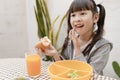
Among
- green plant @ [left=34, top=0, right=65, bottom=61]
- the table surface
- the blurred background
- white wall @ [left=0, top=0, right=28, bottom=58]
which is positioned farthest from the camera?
white wall @ [left=0, top=0, right=28, bottom=58]

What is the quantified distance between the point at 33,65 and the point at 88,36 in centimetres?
53

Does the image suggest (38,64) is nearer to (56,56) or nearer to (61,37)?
(56,56)

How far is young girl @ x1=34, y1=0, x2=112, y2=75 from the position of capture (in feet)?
4.30

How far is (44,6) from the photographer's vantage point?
7.38ft

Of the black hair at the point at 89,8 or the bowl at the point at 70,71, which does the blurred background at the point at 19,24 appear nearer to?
the black hair at the point at 89,8

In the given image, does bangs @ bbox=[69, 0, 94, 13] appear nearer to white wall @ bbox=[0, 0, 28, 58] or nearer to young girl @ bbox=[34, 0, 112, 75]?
young girl @ bbox=[34, 0, 112, 75]

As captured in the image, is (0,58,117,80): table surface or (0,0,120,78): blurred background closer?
(0,58,117,80): table surface

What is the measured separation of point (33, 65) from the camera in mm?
1108

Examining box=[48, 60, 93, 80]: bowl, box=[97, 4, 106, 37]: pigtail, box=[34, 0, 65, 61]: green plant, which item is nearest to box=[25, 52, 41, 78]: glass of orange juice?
box=[48, 60, 93, 80]: bowl

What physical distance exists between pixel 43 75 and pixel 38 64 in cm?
7

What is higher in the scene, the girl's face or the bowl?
the girl's face

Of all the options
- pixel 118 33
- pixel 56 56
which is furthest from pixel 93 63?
pixel 118 33

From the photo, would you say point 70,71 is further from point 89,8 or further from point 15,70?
point 89,8

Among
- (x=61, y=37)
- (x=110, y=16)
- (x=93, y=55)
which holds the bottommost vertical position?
(x=61, y=37)
